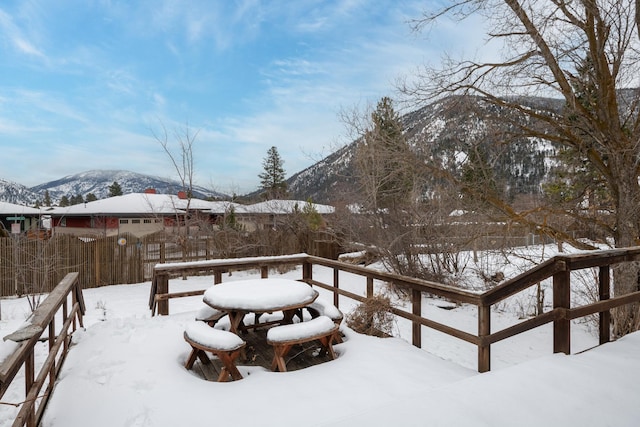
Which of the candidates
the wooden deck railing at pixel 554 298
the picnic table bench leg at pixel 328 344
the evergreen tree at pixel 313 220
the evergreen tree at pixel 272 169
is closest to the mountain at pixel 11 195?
the evergreen tree at pixel 272 169

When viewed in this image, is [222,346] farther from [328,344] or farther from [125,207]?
[125,207]

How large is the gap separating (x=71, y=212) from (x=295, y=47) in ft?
61.7

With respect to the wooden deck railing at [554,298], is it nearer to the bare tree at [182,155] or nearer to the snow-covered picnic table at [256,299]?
the snow-covered picnic table at [256,299]

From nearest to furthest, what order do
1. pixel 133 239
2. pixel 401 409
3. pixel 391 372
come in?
pixel 401 409 → pixel 391 372 → pixel 133 239

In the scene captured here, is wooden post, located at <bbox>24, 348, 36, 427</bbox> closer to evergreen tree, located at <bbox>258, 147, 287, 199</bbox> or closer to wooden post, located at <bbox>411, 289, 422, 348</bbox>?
wooden post, located at <bbox>411, 289, 422, 348</bbox>

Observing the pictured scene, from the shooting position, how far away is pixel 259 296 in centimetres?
338

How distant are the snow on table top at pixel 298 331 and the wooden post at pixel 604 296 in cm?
240

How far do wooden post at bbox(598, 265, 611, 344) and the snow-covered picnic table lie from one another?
2613 mm

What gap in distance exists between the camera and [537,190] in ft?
29.6

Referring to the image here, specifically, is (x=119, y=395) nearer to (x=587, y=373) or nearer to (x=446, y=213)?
(x=587, y=373)

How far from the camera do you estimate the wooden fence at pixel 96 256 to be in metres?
9.52

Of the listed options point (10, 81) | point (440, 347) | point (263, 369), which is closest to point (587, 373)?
point (263, 369)

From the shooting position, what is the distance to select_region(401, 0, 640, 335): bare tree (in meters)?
5.67

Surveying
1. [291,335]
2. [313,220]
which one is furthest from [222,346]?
[313,220]
